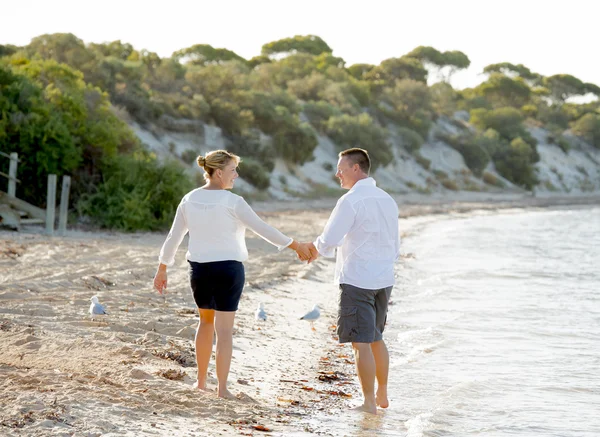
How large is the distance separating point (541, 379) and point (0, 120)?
44.4ft

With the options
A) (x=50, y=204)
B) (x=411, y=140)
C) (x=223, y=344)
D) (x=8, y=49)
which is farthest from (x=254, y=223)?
(x=411, y=140)

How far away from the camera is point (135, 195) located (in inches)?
715

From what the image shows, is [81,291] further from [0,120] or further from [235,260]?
[0,120]

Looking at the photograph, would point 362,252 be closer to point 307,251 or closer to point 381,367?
A: point 307,251

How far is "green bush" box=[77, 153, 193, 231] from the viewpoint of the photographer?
1797 centimetres

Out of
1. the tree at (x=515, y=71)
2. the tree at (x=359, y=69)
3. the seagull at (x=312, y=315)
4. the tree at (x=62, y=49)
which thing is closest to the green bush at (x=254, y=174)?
the tree at (x=62, y=49)

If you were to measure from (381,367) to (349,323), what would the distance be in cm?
48

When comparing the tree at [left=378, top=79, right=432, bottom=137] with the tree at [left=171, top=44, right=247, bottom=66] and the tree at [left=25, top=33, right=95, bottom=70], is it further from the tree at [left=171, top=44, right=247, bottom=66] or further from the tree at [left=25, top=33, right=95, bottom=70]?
the tree at [left=25, top=33, right=95, bottom=70]

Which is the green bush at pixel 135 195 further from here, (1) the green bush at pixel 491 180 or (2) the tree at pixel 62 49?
(1) the green bush at pixel 491 180

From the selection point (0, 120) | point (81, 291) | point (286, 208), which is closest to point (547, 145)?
point (286, 208)

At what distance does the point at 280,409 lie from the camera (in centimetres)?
601

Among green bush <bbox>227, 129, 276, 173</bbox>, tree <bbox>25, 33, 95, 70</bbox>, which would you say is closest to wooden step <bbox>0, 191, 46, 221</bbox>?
tree <bbox>25, 33, 95, 70</bbox>

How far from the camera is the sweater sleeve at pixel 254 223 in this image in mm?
5785

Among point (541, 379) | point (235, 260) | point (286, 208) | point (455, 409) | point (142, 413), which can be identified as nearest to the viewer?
point (142, 413)
